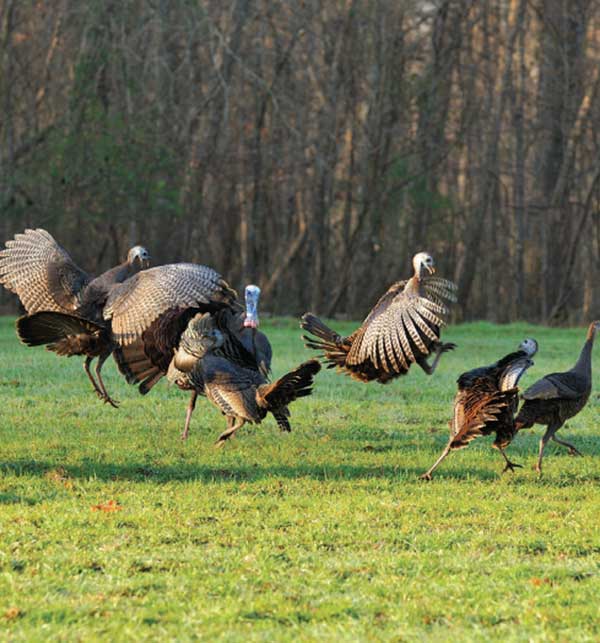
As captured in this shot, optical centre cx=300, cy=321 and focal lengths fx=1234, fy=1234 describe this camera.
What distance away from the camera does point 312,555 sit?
6.29 meters

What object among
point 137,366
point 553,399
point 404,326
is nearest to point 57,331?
point 137,366

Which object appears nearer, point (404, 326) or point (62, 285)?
point (404, 326)

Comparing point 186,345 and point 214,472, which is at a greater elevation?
point 186,345

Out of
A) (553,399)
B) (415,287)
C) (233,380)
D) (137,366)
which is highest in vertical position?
(415,287)

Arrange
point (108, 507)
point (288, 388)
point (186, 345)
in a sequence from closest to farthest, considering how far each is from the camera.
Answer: point (108, 507) → point (288, 388) → point (186, 345)

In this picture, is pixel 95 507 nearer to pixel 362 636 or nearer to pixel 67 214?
pixel 362 636

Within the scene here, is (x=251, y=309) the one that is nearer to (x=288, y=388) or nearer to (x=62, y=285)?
(x=288, y=388)

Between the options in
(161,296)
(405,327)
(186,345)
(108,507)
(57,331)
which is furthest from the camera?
(57,331)

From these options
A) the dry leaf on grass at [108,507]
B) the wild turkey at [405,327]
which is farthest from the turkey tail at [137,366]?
the dry leaf on grass at [108,507]

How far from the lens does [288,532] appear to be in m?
6.79

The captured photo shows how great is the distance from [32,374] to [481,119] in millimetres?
20757

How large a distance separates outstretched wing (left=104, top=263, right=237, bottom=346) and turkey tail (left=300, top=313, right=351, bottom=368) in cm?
67

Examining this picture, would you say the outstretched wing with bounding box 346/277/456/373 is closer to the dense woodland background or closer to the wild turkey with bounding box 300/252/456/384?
the wild turkey with bounding box 300/252/456/384

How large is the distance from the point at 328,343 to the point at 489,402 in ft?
6.54
